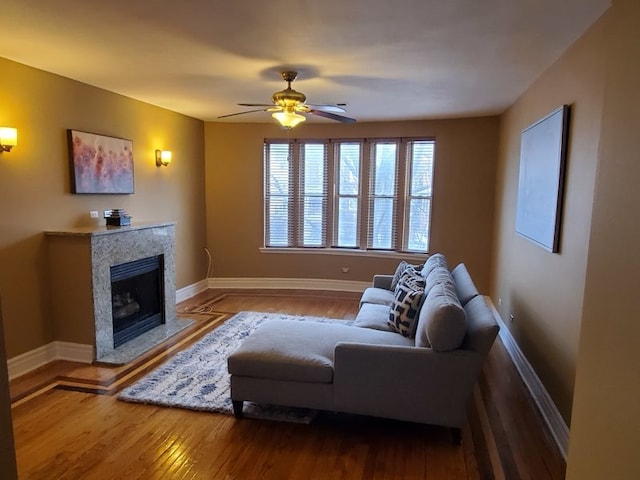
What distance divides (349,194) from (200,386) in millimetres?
3804

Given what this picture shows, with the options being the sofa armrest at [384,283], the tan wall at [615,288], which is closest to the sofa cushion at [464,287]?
the sofa armrest at [384,283]

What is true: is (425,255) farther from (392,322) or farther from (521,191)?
(392,322)

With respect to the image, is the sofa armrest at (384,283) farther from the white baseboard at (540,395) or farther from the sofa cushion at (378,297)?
the white baseboard at (540,395)

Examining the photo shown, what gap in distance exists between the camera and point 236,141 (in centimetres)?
624

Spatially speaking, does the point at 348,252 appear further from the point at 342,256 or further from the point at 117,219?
the point at 117,219

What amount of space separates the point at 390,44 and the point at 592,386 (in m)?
2.45

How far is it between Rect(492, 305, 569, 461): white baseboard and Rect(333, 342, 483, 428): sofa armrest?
2.10ft

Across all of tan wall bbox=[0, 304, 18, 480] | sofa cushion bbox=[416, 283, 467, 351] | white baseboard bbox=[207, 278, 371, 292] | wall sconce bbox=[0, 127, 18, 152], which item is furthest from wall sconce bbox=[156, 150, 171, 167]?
tan wall bbox=[0, 304, 18, 480]

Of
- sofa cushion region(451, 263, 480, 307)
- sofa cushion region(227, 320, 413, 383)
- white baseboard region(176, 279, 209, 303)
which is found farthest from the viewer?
white baseboard region(176, 279, 209, 303)

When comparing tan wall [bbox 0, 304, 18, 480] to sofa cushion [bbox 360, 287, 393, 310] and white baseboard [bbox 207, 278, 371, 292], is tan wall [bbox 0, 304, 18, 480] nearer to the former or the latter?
sofa cushion [bbox 360, 287, 393, 310]

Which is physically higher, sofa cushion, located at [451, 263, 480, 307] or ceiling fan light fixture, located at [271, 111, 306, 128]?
ceiling fan light fixture, located at [271, 111, 306, 128]

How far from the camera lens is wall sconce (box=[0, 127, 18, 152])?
3145 millimetres

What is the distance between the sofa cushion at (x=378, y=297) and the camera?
4086mm

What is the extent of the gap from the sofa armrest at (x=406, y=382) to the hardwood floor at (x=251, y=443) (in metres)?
0.22
